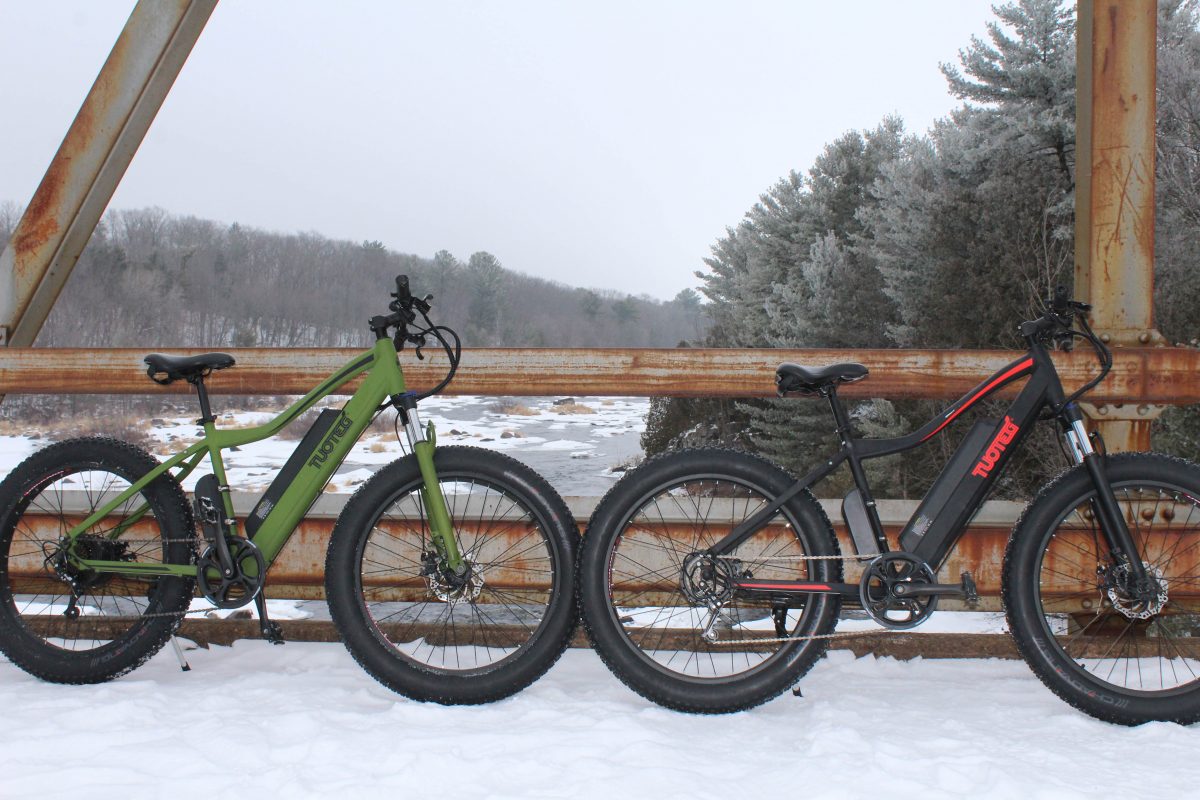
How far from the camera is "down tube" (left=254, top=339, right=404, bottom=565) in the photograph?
2781 mm

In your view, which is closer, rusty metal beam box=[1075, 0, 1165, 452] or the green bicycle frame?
the green bicycle frame

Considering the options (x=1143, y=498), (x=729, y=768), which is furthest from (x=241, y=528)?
(x=1143, y=498)

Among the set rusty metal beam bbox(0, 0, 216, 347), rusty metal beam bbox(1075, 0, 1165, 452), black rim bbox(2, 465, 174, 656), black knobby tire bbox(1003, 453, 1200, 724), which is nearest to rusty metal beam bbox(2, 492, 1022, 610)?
black rim bbox(2, 465, 174, 656)

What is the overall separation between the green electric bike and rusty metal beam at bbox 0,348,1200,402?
207 millimetres

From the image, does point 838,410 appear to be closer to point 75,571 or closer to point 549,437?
point 75,571

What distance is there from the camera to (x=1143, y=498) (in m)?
3.00

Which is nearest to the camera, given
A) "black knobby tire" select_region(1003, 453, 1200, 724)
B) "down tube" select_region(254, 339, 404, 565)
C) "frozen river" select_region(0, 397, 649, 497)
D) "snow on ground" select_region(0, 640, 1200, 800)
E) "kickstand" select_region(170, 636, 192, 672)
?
"snow on ground" select_region(0, 640, 1200, 800)

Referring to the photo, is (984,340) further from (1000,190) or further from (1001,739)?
(1001,739)

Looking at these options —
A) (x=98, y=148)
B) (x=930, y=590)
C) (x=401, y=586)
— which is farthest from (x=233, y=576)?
(x=930, y=590)

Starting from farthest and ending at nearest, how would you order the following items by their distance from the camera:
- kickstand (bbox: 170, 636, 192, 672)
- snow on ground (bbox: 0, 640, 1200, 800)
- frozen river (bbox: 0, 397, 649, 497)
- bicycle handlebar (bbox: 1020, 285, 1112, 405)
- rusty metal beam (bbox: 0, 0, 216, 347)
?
frozen river (bbox: 0, 397, 649, 497) < rusty metal beam (bbox: 0, 0, 216, 347) < kickstand (bbox: 170, 636, 192, 672) < bicycle handlebar (bbox: 1020, 285, 1112, 405) < snow on ground (bbox: 0, 640, 1200, 800)

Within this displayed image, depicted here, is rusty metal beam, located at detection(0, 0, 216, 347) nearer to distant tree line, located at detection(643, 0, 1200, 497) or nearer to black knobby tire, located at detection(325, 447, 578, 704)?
black knobby tire, located at detection(325, 447, 578, 704)

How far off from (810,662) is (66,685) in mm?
2233

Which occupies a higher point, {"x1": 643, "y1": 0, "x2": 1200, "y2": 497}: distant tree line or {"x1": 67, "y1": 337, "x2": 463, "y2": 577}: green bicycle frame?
{"x1": 643, "y1": 0, "x2": 1200, "y2": 497}: distant tree line

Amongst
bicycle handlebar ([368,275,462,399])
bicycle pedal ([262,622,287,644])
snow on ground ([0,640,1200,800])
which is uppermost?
bicycle handlebar ([368,275,462,399])
